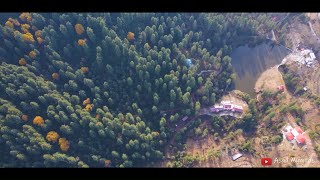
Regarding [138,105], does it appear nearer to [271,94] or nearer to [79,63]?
[79,63]

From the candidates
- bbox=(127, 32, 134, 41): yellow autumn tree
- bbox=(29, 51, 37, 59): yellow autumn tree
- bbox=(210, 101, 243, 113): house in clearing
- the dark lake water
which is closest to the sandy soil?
the dark lake water

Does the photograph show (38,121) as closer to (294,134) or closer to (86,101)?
(86,101)

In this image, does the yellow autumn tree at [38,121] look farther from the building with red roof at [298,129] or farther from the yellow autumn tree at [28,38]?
the building with red roof at [298,129]

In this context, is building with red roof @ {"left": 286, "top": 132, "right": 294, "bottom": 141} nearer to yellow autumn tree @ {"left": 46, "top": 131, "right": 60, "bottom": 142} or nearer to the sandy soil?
the sandy soil

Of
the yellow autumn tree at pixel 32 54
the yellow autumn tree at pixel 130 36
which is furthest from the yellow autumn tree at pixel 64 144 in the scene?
the yellow autumn tree at pixel 130 36

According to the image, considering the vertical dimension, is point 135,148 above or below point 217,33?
below

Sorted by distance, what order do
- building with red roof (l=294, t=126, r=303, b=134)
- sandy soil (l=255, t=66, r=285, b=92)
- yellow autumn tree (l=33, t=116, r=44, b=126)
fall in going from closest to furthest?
1. yellow autumn tree (l=33, t=116, r=44, b=126)
2. building with red roof (l=294, t=126, r=303, b=134)
3. sandy soil (l=255, t=66, r=285, b=92)

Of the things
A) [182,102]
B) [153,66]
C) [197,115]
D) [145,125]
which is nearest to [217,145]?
[197,115]
